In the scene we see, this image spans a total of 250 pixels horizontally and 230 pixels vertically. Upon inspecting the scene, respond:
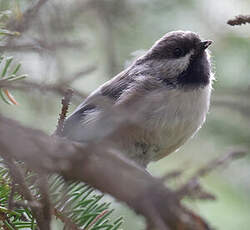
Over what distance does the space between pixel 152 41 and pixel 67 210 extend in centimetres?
277

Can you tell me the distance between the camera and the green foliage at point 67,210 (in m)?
1.69

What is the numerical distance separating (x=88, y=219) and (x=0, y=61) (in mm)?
684

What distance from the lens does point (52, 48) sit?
2.84 m

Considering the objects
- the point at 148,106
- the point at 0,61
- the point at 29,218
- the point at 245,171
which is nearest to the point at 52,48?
the point at 148,106

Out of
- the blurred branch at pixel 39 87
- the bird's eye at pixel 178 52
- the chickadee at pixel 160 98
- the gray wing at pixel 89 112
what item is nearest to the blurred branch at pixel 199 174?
the blurred branch at pixel 39 87

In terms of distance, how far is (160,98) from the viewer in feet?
10.0

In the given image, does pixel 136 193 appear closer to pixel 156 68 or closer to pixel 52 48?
pixel 52 48

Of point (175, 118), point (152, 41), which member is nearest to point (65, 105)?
point (175, 118)

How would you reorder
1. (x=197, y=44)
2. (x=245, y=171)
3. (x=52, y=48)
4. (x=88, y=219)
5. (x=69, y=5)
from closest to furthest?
(x=88, y=219)
(x=52, y=48)
(x=197, y=44)
(x=245, y=171)
(x=69, y=5)

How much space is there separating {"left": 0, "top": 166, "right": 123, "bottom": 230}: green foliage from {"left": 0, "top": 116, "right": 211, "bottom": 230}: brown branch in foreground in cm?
55

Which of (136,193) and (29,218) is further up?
(136,193)

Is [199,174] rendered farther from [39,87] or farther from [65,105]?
[39,87]

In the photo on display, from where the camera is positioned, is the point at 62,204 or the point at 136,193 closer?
the point at 136,193

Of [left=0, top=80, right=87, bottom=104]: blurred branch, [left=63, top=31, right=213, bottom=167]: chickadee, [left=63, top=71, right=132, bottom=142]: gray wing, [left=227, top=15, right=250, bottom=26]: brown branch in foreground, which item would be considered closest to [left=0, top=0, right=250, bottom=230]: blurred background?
[left=63, top=71, right=132, bottom=142]: gray wing
